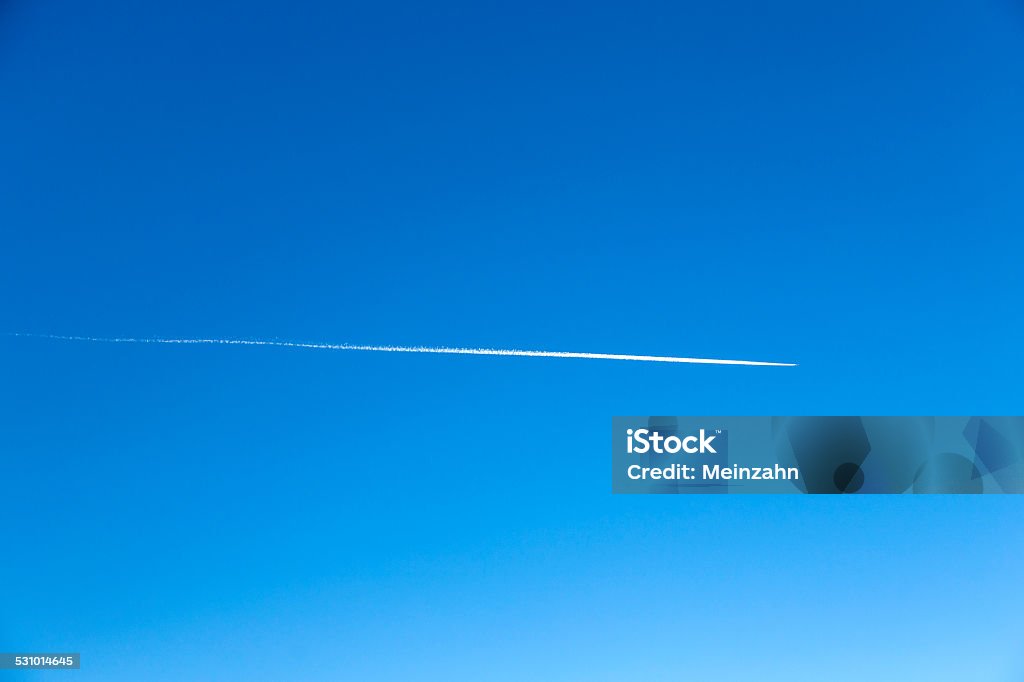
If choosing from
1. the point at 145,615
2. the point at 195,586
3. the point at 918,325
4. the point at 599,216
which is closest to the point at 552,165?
the point at 599,216

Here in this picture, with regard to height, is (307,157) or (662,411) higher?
(307,157)

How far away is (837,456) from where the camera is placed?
6.79 feet

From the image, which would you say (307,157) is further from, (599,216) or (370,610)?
(370,610)

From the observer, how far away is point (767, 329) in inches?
82.0

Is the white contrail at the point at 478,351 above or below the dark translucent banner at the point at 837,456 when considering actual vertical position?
above

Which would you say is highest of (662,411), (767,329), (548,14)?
(548,14)

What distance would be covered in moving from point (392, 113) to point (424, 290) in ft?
1.58

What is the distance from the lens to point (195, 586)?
2102mm

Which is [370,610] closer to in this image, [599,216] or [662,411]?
[662,411]

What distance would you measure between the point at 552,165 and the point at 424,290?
477 millimetres

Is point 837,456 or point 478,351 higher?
point 478,351

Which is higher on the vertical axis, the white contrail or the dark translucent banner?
the white contrail

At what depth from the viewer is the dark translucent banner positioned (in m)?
2.07

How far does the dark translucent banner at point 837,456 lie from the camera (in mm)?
2070
